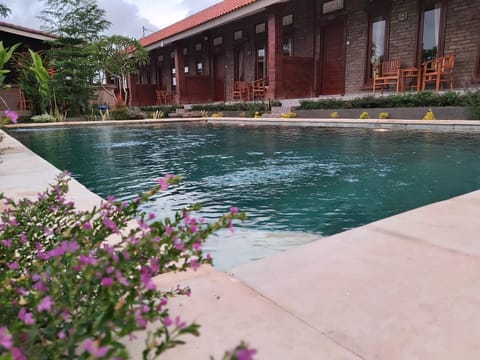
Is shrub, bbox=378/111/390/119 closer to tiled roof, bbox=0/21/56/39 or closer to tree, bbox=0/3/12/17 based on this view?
tiled roof, bbox=0/21/56/39

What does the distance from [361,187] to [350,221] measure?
0.88 meters

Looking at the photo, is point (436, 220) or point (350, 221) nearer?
point (436, 220)

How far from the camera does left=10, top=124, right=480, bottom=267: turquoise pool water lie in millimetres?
2502

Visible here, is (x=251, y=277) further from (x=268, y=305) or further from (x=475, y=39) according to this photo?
(x=475, y=39)

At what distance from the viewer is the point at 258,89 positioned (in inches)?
598

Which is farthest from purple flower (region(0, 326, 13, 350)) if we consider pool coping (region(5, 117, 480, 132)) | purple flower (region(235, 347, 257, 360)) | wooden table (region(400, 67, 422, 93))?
wooden table (region(400, 67, 422, 93))

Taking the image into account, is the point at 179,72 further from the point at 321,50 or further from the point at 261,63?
the point at 321,50

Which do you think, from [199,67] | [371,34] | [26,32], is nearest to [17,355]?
[371,34]

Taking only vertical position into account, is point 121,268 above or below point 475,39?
below

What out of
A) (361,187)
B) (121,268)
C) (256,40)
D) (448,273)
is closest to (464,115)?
(361,187)

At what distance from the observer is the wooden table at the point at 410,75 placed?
10211mm

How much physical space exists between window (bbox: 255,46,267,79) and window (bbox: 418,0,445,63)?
22.4 feet

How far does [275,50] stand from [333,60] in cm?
232

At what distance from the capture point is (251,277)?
55.7 inches
